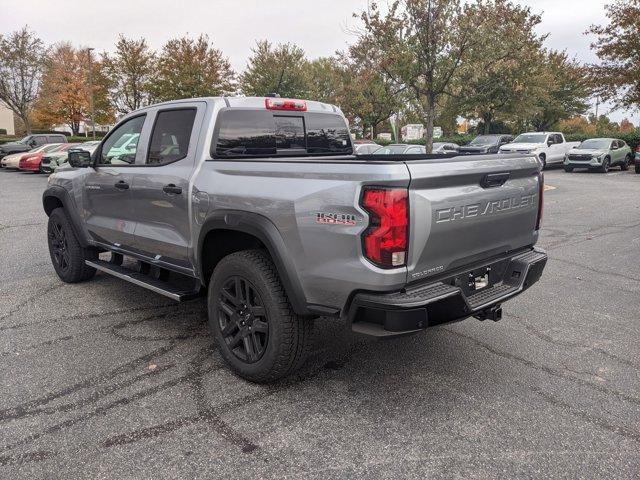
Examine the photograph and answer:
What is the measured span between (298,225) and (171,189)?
4.62ft

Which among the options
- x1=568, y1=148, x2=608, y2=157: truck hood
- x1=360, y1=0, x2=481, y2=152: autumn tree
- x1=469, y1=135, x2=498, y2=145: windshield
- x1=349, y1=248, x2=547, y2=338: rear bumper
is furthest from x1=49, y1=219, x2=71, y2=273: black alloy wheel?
x1=469, y1=135, x2=498, y2=145: windshield

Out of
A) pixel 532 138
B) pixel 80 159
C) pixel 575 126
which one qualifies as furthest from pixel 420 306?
pixel 575 126

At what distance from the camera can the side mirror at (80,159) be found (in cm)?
489

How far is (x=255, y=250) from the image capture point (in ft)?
11.0

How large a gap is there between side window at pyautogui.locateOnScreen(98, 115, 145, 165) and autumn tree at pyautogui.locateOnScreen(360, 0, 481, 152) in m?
14.0

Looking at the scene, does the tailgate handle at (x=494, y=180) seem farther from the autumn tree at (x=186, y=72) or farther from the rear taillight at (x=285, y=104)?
the autumn tree at (x=186, y=72)

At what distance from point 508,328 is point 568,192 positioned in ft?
41.7

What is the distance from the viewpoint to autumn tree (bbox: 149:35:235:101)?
35469 millimetres

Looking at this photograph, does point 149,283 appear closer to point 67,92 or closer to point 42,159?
point 42,159

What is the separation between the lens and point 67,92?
42.8 metres

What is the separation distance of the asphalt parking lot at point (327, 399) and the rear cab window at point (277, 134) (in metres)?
1.56

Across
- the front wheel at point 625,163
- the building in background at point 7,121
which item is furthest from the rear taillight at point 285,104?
the building in background at point 7,121

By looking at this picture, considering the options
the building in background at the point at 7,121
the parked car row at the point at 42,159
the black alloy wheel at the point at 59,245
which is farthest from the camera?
the building in background at the point at 7,121

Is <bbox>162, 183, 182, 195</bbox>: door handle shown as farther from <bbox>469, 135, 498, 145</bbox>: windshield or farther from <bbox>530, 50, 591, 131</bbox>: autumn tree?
<bbox>530, 50, 591, 131</bbox>: autumn tree
